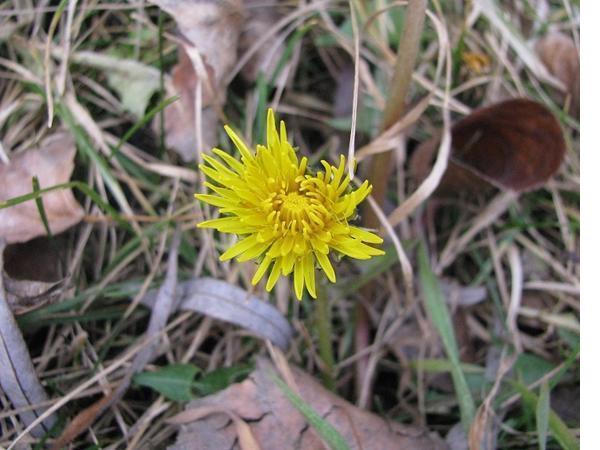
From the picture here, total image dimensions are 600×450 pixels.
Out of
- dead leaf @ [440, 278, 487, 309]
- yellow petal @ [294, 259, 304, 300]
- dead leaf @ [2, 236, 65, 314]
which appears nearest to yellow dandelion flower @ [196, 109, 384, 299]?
yellow petal @ [294, 259, 304, 300]

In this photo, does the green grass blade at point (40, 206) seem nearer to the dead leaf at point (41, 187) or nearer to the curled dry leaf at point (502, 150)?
the dead leaf at point (41, 187)

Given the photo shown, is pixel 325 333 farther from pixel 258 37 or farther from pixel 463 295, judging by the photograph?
pixel 258 37

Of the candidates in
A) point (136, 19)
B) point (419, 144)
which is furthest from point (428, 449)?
point (136, 19)

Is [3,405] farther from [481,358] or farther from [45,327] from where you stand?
[481,358]

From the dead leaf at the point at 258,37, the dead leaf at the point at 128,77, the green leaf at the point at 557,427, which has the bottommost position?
the green leaf at the point at 557,427

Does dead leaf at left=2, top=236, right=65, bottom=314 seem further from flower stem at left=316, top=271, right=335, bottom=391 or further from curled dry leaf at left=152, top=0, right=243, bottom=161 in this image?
flower stem at left=316, top=271, right=335, bottom=391

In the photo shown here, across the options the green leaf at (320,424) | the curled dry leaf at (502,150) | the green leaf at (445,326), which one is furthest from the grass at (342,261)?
the green leaf at (320,424)
